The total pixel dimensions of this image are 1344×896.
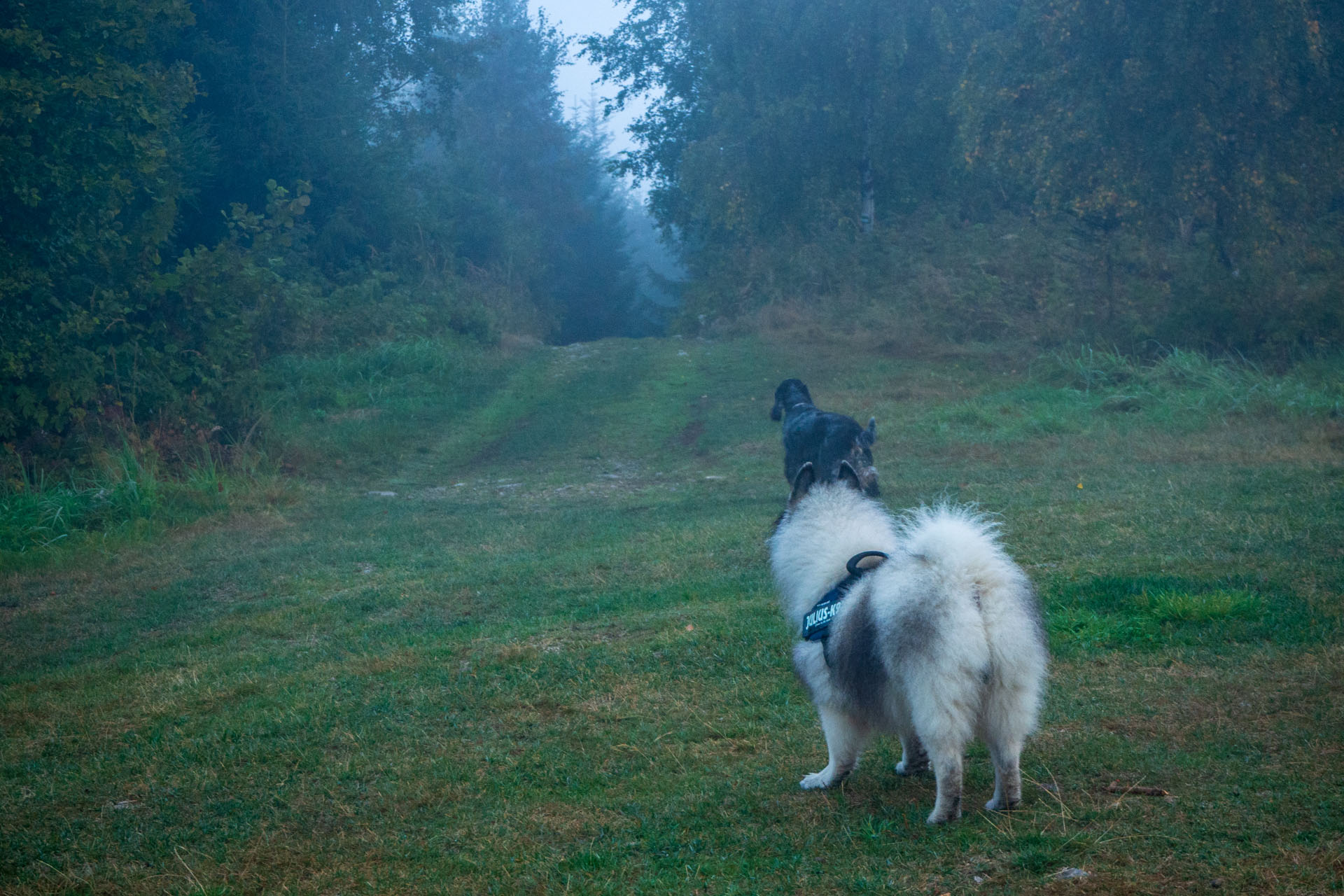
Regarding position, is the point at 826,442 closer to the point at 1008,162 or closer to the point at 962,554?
the point at 962,554

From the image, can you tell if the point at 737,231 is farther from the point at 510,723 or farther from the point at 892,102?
the point at 510,723

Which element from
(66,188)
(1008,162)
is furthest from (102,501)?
(1008,162)

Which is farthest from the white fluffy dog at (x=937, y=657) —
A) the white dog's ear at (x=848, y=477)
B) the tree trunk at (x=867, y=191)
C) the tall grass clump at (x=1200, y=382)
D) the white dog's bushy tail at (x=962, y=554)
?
the tree trunk at (x=867, y=191)

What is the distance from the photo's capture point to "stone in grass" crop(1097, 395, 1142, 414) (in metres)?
15.9

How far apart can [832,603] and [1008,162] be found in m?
17.8

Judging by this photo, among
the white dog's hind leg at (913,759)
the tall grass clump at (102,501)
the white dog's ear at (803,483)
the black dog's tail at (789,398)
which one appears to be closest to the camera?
the white dog's hind leg at (913,759)

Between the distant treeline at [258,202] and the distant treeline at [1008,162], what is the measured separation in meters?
7.24

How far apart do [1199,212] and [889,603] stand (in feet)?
55.2

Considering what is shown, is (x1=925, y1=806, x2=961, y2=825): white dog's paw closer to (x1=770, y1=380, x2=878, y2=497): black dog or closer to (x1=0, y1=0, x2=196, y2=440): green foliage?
(x1=770, y1=380, x2=878, y2=497): black dog

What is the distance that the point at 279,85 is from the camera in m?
25.8

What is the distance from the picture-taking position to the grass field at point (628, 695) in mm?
3770

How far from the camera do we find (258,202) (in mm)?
26391

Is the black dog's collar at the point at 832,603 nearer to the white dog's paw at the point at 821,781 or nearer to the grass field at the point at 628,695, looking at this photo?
the white dog's paw at the point at 821,781

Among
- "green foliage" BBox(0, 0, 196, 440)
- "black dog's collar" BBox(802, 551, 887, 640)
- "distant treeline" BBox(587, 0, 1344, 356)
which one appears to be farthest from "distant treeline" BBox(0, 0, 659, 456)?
"black dog's collar" BBox(802, 551, 887, 640)
